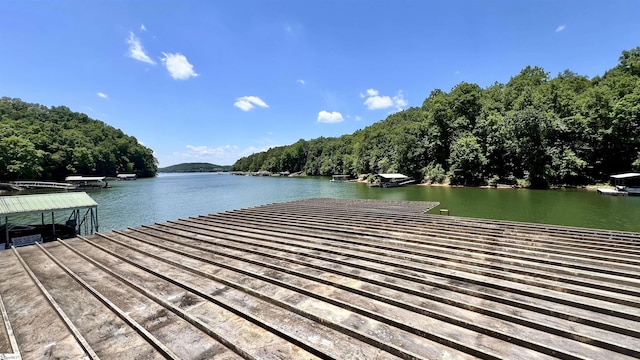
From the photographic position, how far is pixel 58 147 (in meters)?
67.0

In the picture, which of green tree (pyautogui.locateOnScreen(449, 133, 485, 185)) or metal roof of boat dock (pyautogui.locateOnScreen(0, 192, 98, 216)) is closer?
metal roof of boat dock (pyautogui.locateOnScreen(0, 192, 98, 216))

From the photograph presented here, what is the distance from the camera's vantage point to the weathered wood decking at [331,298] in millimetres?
3268

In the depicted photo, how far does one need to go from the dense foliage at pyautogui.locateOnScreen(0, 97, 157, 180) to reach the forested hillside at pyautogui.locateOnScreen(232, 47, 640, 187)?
68.8 metres

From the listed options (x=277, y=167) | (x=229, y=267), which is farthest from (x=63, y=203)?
(x=277, y=167)

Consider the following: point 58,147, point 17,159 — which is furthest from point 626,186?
point 58,147

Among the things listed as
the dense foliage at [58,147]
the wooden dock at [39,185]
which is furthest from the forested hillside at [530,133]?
the dense foliage at [58,147]

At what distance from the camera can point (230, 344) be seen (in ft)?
10.8

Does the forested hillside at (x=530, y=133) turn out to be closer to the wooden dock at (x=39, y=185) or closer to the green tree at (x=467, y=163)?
the green tree at (x=467, y=163)

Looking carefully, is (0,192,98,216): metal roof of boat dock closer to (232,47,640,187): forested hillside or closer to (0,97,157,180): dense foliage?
(232,47,640,187): forested hillside

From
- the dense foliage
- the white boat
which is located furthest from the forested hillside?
the dense foliage

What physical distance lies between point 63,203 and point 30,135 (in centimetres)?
7435

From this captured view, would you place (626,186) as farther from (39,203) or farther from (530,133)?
(39,203)

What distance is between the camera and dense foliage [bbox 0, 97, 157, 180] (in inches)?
2012

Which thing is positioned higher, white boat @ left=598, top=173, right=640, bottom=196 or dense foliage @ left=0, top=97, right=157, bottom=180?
dense foliage @ left=0, top=97, right=157, bottom=180
